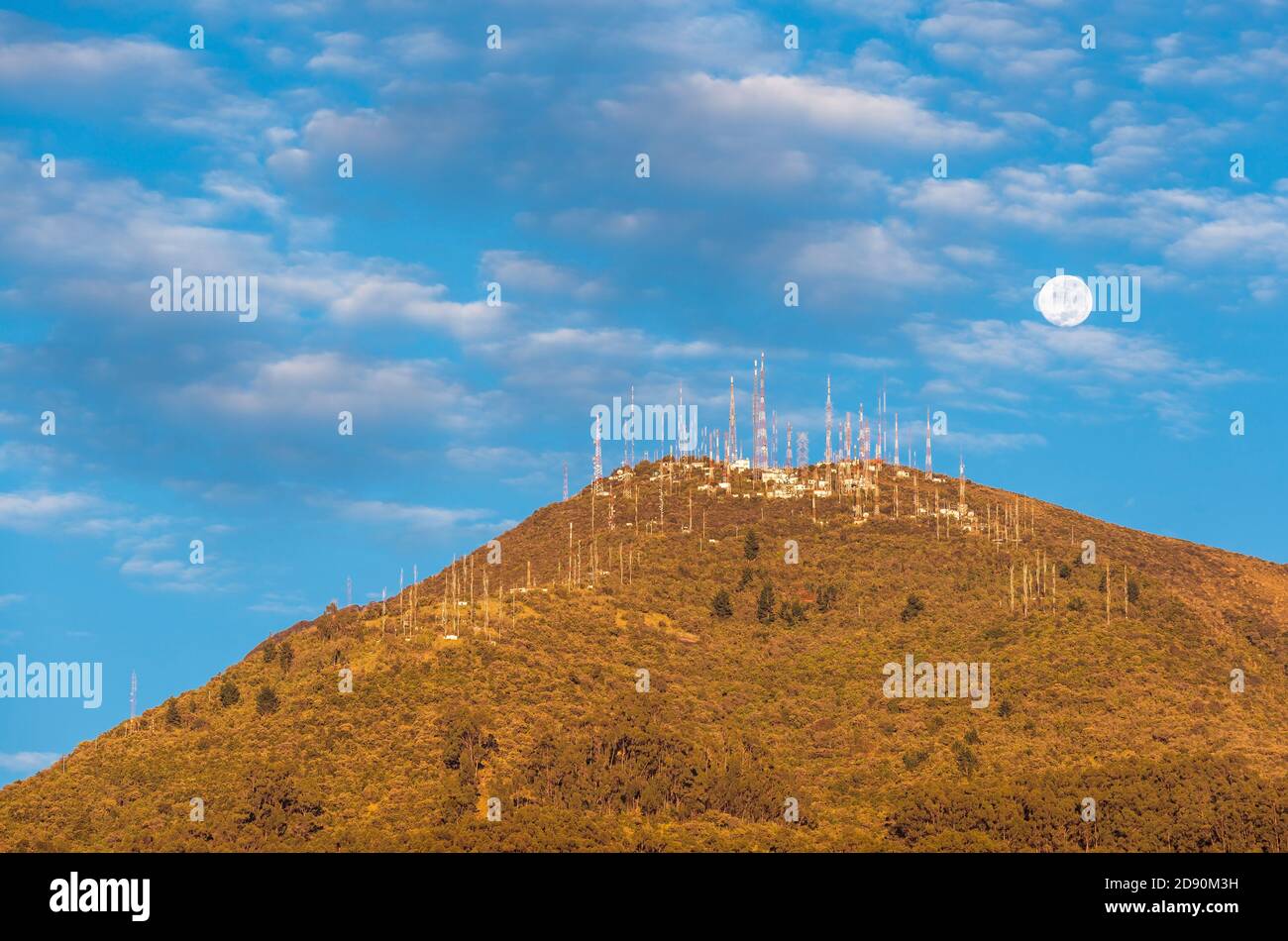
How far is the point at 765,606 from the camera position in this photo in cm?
14250

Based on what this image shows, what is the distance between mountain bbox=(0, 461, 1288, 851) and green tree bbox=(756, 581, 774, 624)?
360 mm

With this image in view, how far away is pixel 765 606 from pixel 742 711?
20.5m

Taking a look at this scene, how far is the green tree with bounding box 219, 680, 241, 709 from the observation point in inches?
4875

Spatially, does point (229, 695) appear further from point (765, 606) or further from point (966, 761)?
point (966, 761)

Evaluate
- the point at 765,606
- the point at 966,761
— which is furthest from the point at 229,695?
the point at 966,761

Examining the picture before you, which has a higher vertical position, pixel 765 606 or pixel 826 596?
pixel 826 596

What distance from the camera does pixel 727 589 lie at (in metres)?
146

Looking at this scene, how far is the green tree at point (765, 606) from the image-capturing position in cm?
14175

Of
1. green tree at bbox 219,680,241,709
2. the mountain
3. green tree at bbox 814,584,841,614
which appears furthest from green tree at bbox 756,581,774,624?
green tree at bbox 219,680,241,709

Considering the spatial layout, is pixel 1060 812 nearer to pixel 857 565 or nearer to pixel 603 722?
pixel 603 722
